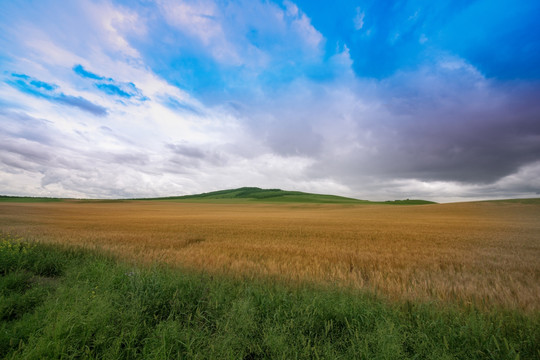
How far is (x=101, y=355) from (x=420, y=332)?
14.6 feet

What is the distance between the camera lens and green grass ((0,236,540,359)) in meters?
2.94

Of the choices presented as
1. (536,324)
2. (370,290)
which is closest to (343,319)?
(370,290)

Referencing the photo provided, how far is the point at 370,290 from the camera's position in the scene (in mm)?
5141

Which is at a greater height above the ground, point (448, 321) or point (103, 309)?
point (103, 309)

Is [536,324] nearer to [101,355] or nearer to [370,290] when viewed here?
[370,290]

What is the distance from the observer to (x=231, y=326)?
346 centimetres

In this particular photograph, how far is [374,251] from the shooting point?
10438 mm

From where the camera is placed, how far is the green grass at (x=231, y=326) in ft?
9.64

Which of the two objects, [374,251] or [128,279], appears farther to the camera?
[374,251]

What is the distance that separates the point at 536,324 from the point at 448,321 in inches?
54.2

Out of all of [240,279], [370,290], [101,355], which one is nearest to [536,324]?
[370,290]

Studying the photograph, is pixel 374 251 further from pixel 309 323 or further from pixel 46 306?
pixel 46 306

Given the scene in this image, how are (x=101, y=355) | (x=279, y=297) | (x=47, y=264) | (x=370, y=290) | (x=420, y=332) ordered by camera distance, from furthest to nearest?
(x=47, y=264)
(x=370, y=290)
(x=279, y=297)
(x=420, y=332)
(x=101, y=355)

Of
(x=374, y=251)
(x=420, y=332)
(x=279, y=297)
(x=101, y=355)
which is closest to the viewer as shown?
(x=101, y=355)
